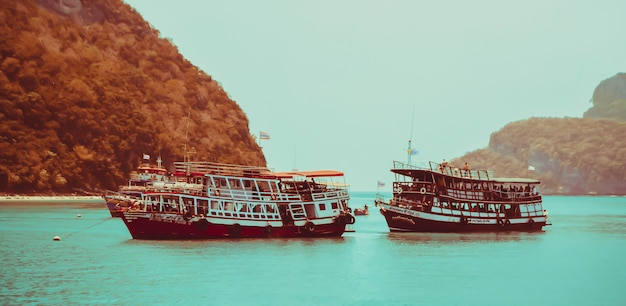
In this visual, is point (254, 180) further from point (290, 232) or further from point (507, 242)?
point (507, 242)

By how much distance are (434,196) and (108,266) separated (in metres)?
32.1

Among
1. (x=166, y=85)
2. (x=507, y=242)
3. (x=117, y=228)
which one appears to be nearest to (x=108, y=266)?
(x=117, y=228)

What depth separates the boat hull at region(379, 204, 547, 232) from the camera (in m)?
64.7

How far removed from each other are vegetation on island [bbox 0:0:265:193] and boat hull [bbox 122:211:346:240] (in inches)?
2079

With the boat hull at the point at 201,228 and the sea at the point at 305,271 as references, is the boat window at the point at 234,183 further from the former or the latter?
the sea at the point at 305,271

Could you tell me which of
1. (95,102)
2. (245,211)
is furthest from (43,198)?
(245,211)

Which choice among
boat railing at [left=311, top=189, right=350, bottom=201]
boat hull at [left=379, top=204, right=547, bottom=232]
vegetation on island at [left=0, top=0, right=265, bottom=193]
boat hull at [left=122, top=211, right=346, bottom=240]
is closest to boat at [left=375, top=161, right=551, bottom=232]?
boat hull at [left=379, top=204, right=547, bottom=232]

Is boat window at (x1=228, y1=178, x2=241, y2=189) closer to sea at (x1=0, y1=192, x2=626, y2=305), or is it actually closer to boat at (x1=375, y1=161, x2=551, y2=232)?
sea at (x1=0, y1=192, x2=626, y2=305)

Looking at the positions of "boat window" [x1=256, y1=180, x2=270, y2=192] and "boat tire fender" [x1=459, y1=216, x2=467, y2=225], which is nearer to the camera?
"boat window" [x1=256, y1=180, x2=270, y2=192]

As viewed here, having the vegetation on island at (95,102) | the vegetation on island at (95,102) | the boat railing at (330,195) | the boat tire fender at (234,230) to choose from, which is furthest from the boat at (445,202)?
the vegetation on island at (95,102)

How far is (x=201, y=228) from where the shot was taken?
175 feet

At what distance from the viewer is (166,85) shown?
180 m

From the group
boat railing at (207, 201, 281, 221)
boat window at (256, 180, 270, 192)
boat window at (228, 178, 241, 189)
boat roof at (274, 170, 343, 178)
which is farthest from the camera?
boat roof at (274, 170, 343, 178)

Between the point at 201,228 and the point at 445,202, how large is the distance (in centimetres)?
2436
